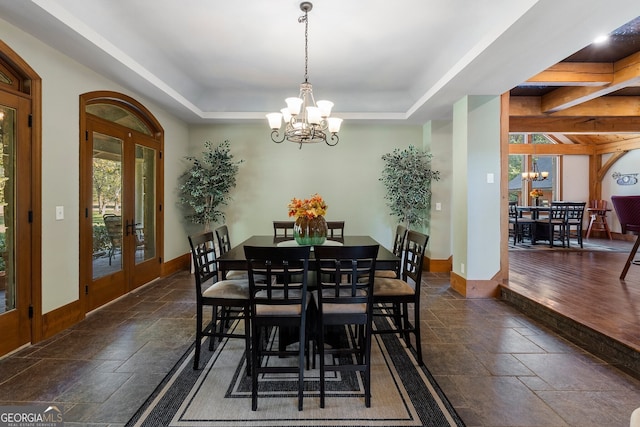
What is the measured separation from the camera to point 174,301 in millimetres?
3900

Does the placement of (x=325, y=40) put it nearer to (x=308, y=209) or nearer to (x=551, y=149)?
(x=308, y=209)

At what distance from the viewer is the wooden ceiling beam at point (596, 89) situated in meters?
3.80

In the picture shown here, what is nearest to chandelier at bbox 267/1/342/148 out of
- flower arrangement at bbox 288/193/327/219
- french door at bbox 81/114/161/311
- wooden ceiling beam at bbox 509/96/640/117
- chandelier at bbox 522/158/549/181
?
flower arrangement at bbox 288/193/327/219

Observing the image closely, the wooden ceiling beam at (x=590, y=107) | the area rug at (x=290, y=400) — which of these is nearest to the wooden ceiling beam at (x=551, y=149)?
the wooden ceiling beam at (x=590, y=107)

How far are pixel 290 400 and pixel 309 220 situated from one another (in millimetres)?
1397

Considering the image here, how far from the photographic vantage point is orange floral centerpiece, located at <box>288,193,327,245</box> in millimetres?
2805

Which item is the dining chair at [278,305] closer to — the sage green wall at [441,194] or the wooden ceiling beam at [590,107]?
the sage green wall at [441,194]

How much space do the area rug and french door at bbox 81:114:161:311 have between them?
1.93m

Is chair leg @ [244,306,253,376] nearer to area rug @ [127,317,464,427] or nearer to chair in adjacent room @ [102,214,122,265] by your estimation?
area rug @ [127,317,464,427]

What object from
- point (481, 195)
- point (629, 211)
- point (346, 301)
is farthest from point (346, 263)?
point (629, 211)

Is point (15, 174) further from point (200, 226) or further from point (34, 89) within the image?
point (200, 226)

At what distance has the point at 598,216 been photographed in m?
8.70

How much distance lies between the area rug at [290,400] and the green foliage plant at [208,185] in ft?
10.3

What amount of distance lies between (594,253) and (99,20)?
327 inches
